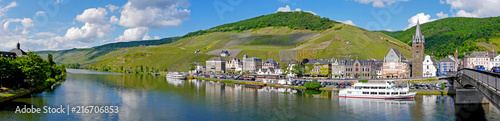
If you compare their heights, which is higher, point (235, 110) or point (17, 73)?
point (17, 73)

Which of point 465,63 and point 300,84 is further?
point 465,63

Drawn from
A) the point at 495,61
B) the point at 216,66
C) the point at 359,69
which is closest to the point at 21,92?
the point at 359,69

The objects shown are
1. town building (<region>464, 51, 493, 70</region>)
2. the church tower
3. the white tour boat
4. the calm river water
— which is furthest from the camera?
town building (<region>464, 51, 493, 70</region>)

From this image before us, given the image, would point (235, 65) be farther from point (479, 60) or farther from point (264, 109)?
point (264, 109)

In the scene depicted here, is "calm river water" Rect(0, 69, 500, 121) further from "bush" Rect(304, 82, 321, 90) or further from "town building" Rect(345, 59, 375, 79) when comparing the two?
"town building" Rect(345, 59, 375, 79)

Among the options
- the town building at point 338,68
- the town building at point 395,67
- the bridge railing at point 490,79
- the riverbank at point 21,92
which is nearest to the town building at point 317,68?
the town building at point 338,68

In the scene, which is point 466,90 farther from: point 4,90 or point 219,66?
point 219,66

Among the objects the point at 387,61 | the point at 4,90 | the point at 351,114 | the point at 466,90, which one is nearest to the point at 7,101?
the point at 4,90

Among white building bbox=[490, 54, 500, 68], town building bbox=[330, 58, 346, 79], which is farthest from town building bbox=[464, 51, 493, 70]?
town building bbox=[330, 58, 346, 79]
